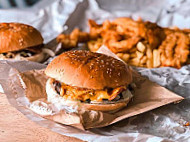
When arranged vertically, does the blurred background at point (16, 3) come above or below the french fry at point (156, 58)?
above

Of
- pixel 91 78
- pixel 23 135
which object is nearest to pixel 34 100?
pixel 23 135

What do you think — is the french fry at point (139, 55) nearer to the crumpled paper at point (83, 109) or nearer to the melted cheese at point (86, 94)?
the crumpled paper at point (83, 109)

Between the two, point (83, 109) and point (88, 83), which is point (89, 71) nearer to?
point (88, 83)

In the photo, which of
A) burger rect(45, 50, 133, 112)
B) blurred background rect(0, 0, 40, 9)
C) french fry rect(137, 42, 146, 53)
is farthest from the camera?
blurred background rect(0, 0, 40, 9)

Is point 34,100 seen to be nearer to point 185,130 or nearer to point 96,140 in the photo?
point 96,140

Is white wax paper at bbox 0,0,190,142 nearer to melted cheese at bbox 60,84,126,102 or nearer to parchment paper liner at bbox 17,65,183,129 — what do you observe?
parchment paper liner at bbox 17,65,183,129

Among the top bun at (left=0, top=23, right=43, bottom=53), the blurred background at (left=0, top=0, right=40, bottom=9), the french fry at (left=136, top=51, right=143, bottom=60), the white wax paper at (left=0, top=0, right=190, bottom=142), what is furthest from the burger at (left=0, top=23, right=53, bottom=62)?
the blurred background at (left=0, top=0, right=40, bottom=9)

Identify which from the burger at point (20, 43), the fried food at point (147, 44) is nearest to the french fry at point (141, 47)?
the fried food at point (147, 44)
